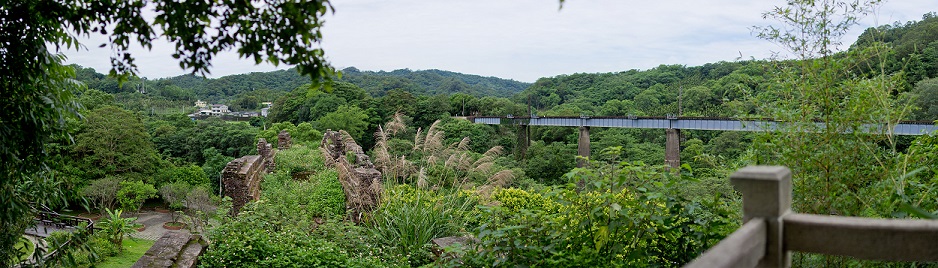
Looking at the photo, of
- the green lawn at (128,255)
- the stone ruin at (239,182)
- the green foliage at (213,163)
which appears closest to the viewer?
the stone ruin at (239,182)

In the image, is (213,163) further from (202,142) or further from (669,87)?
(669,87)

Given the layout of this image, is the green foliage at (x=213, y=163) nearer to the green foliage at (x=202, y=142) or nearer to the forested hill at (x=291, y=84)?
the green foliage at (x=202, y=142)

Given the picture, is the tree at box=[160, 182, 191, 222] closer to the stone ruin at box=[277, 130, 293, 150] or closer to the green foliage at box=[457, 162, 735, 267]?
the stone ruin at box=[277, 130, 293, 150]

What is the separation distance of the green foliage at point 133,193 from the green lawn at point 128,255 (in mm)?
4959

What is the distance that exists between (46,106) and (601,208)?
2865 millimetres

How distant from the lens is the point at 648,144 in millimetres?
32781

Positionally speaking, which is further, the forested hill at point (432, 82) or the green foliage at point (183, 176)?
the forested hill at point (432, 82)

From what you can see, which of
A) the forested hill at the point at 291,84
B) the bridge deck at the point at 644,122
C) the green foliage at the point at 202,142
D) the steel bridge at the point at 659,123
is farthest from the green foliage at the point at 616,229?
the forested hill at the point at 291,84

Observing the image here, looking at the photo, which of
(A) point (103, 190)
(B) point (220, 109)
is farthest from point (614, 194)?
(B) point (220, 109)

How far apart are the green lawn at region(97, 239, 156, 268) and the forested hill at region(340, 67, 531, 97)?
4475cm

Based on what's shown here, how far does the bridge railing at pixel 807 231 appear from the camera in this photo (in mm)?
1385

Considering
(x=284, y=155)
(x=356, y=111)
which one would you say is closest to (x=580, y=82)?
(x=356, y=111)

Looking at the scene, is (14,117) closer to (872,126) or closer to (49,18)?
(49,18)

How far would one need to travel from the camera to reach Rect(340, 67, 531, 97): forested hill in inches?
2843
